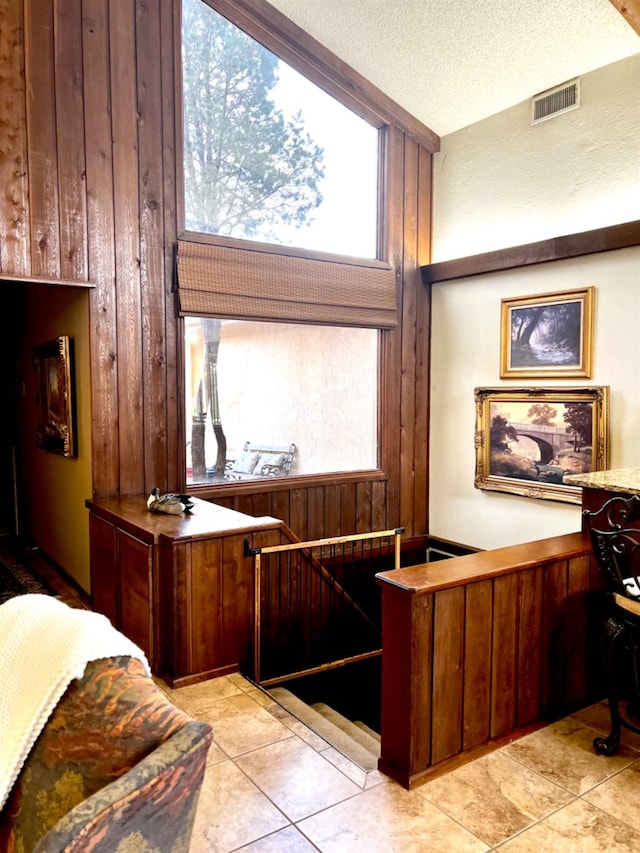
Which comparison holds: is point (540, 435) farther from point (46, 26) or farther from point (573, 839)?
point (46, 26)

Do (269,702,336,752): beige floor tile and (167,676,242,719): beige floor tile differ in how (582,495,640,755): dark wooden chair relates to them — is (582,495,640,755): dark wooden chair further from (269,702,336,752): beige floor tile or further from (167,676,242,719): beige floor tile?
(167,676,242,719): beige floor tile

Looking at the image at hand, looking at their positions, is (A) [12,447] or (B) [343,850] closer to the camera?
(B) [343,850]

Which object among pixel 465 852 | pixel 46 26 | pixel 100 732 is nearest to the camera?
pixel 100 732

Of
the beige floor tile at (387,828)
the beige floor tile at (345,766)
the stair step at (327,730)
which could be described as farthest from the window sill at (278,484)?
the beige floor tile at (387,828)

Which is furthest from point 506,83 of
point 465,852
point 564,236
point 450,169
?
point 465,852

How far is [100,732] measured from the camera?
4.08ft

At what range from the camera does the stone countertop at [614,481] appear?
9.13 ft

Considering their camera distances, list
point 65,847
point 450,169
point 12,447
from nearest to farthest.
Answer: point 65,847 < point 450,169 < point 12,447

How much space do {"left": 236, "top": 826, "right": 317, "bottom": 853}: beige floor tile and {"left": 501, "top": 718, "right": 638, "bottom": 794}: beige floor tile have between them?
3.11 ft

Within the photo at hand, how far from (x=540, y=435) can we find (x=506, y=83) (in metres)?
2.78

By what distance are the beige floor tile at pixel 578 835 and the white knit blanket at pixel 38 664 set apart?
1.43m

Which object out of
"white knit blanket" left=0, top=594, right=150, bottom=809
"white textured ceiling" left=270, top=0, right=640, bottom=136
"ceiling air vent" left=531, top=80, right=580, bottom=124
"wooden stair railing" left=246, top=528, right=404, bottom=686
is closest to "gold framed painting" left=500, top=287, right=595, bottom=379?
"ceiling air vent" left=531, top=80, right=580, bottom=124

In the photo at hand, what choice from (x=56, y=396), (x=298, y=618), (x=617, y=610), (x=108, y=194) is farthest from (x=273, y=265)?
(x=617, y=610)

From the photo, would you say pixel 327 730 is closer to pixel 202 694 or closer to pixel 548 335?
pixel 202 694
